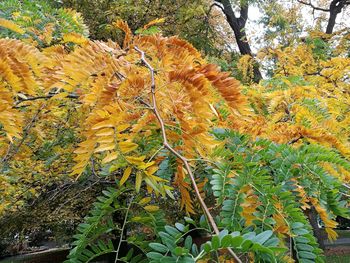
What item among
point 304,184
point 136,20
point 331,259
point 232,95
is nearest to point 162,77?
point 232,95

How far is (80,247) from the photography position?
1.19 meters

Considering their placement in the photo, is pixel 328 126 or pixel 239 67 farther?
pixel 239 67

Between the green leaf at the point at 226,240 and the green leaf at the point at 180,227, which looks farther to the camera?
the green leaf at the point at 180,227

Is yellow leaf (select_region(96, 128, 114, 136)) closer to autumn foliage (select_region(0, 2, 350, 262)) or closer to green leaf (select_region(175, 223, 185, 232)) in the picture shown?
autumn foliage (select_region(0, 2, 350, 262))

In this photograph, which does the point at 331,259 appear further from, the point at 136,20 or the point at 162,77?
the point at 162,77

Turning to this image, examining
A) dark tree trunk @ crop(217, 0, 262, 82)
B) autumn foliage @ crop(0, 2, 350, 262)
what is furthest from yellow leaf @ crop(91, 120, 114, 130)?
dark tree trunk @ crop(217, 0, 262, 82)

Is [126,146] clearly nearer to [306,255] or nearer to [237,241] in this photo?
[237,241]

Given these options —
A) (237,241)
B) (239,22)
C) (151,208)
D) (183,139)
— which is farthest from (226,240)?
(239,22)

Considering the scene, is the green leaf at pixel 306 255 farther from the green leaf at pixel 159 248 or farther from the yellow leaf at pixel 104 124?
the yellow leaf at pixel 104 124

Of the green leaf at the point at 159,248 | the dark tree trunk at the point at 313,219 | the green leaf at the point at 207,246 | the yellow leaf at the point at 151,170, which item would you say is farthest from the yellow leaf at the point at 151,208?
the dark tree trunk at the point at 313,219

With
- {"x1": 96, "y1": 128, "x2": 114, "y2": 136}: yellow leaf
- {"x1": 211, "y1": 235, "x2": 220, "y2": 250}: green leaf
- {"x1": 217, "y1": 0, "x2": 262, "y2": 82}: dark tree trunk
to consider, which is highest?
{"x1": 217, "y1": 0, "x2": 262, "y2": 82}: dark tree trunk

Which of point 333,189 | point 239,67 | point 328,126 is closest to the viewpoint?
point 333,189

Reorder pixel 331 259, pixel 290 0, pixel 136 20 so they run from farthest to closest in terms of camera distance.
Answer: pixel 331 259
pixel 290 0
pixel 136 20

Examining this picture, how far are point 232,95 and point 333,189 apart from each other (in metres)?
0.42
